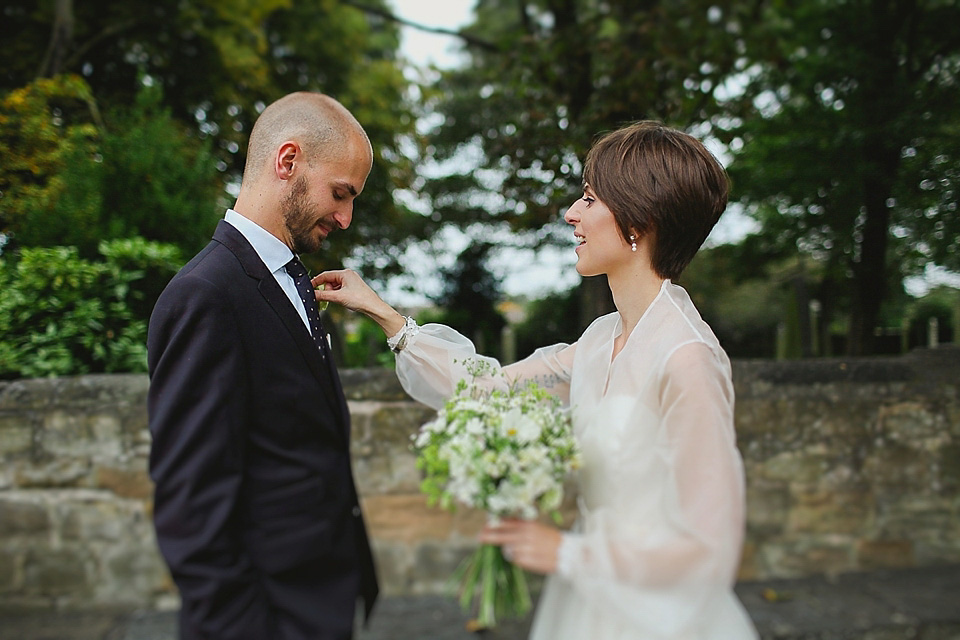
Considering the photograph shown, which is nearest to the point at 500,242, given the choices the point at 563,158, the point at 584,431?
the point at 563,158

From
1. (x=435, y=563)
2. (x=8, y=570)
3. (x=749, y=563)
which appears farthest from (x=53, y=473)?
(x=749, y=563)

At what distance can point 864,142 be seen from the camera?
528cm

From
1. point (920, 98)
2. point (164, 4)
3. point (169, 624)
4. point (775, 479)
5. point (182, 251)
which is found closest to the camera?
point (169, 624)

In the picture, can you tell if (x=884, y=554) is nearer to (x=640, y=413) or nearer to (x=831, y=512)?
(x=831, y=512)

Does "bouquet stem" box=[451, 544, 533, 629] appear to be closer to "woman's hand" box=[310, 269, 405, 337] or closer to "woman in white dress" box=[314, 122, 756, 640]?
"woman in white dress" box=[314, 122, 756, 640]

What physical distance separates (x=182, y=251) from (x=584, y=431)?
388cm

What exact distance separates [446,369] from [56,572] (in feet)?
9.75

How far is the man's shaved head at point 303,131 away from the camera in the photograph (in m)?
1.93

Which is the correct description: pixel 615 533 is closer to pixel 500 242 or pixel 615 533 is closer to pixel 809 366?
pixel 809 366

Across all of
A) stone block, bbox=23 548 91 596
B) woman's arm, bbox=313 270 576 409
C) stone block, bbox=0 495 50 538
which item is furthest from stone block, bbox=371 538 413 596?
woman's arm, bbox=313 270 576 409

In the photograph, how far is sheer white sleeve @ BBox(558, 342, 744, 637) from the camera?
1448 millimetres

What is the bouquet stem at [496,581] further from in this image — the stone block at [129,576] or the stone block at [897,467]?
the stone block at [897,467]

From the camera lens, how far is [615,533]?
1.59 meters

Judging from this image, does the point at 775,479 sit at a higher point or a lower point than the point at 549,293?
lower
